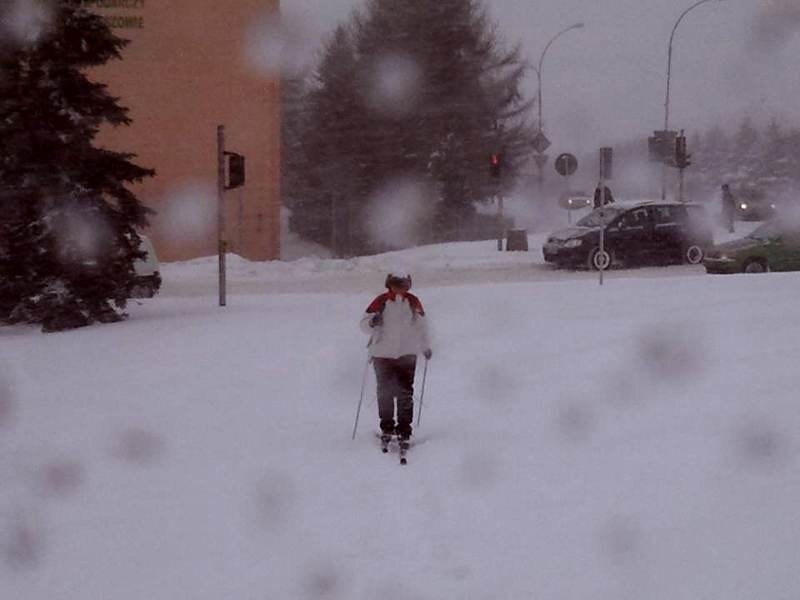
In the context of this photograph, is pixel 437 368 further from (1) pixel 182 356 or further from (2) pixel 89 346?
(2) pixel 89 346

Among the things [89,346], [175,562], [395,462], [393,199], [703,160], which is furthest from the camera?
[703,160]

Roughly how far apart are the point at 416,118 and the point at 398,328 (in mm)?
33756

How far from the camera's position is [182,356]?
12.9m

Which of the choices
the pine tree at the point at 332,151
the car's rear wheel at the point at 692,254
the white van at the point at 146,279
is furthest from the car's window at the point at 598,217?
the pine tree at the point at 332,151

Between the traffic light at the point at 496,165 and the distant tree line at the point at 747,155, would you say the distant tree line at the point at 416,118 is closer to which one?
the traffic light at the point at 496,165

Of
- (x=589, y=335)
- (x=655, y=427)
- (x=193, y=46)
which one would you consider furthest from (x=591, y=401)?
(x=193, y=46)

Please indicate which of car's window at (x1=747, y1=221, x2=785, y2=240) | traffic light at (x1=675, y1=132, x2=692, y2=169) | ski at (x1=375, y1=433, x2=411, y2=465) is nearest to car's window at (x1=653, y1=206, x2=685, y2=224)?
car's window at (x1=747, y1=221, x2=785, y2=240)

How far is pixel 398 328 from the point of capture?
8.16 meters

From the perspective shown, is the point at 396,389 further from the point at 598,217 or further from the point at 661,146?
the point at 661,146

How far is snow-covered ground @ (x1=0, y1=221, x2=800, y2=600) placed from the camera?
5906 mm

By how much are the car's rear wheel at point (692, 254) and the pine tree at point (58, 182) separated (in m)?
15.9

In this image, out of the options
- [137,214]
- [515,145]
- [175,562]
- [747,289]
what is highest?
[515,145]

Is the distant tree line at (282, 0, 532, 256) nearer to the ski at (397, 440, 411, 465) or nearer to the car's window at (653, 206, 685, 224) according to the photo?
the car's window at (653, 206, 685, 224)

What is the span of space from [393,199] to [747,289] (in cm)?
2617
